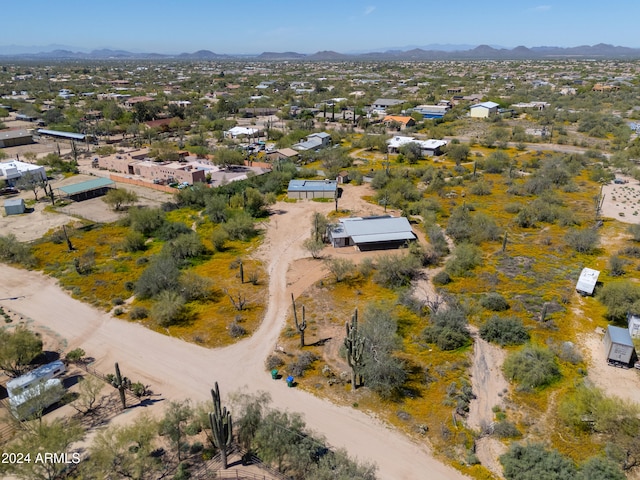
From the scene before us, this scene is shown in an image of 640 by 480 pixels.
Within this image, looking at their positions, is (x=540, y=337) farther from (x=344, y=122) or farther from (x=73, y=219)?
(x=344, y=122)

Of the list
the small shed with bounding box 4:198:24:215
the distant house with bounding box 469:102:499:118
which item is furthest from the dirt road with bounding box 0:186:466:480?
the distant house with bounding box 469:102:499:118

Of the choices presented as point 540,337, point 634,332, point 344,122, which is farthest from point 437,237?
point 344,122

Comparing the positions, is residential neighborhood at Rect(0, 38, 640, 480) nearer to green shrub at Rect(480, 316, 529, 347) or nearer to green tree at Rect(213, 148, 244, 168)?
green shrub at Rect(480, 316, 529, 347)

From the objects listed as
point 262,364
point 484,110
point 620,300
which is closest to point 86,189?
point 262,364

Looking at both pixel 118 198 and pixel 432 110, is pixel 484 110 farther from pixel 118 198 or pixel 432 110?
pixel 118 198

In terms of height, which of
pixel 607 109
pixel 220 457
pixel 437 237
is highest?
pixel 607 109
